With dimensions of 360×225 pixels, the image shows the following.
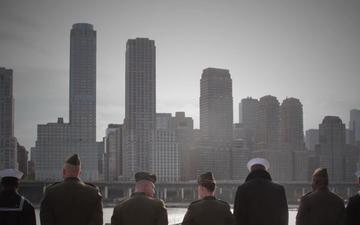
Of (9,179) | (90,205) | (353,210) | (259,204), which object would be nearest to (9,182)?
(9,179)

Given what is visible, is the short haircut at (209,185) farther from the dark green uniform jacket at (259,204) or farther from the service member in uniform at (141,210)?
the dark green uniform jacket at (259,204)

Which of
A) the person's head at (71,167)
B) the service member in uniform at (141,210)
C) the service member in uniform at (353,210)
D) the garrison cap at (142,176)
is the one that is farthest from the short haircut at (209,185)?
the service member in uniform at (353,210)

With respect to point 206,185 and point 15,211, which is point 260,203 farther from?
point 15,211

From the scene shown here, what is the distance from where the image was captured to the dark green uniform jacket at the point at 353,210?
11.8 m

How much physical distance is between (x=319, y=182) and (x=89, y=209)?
4194 millimetres

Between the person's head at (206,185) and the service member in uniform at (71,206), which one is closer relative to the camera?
the service member in uniform at (71,206)

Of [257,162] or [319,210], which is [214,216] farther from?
[319,210]

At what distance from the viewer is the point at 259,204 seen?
1130 centimetres

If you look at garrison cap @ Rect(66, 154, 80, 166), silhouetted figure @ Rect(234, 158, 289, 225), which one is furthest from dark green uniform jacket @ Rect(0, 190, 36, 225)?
silhouetted figure @ Rect(234, 158, 289, 225)

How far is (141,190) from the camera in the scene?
10492 millimetres

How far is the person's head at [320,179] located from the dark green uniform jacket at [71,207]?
3988 mm

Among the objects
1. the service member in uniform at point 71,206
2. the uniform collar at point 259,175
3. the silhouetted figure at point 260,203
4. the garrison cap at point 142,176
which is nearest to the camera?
the service member in uniform at point 71,206

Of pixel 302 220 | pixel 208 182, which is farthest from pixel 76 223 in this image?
pixel 302 220

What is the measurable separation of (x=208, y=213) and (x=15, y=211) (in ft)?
9.84
